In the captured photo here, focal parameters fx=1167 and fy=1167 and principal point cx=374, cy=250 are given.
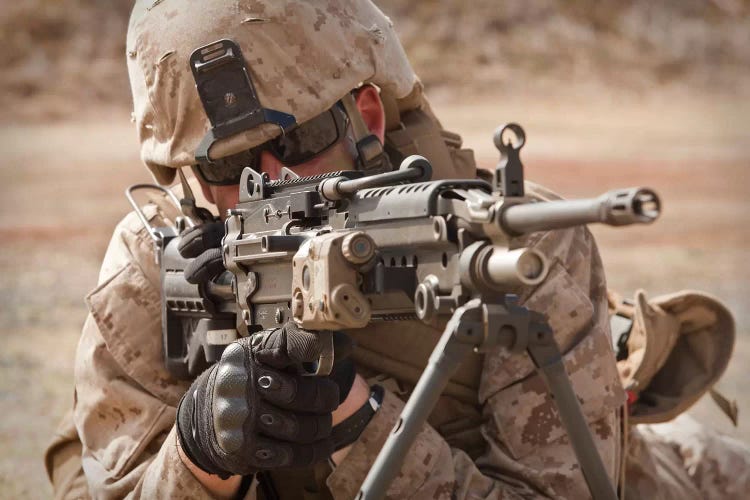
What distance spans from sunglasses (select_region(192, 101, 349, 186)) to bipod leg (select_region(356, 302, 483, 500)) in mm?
1218

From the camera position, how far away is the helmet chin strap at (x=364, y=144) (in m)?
3.46

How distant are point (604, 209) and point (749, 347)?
665cm

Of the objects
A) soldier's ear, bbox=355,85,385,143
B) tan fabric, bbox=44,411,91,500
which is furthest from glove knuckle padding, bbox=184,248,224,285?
tan fabric, bbox=44,411,91,500

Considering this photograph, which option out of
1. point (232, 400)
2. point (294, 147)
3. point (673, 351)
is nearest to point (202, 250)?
point (294, 147)

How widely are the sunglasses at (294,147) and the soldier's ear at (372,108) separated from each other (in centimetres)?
13

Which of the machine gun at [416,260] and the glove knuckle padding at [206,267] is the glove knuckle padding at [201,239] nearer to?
the glove knuckle padding at [206,267]

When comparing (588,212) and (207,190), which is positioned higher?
(588,212)

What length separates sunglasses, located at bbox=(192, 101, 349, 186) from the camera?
11.2 ft

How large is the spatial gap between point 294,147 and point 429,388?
129cm

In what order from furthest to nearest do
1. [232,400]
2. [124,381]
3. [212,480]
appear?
[124,381], [212,480], [232,400]

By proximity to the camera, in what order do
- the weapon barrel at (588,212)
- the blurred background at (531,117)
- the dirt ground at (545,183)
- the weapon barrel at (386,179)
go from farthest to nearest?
the blurred background at (531,117) < the dirt ground at (545,183) < the weapon barrel at (386,179) < the weapon barrel at (588,212)

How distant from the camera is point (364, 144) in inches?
136

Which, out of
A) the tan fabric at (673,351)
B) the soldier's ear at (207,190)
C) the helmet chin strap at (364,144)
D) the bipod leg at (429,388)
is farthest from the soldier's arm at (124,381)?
the tan fabric at (673,351)

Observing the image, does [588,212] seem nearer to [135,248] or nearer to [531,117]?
[135,248]
